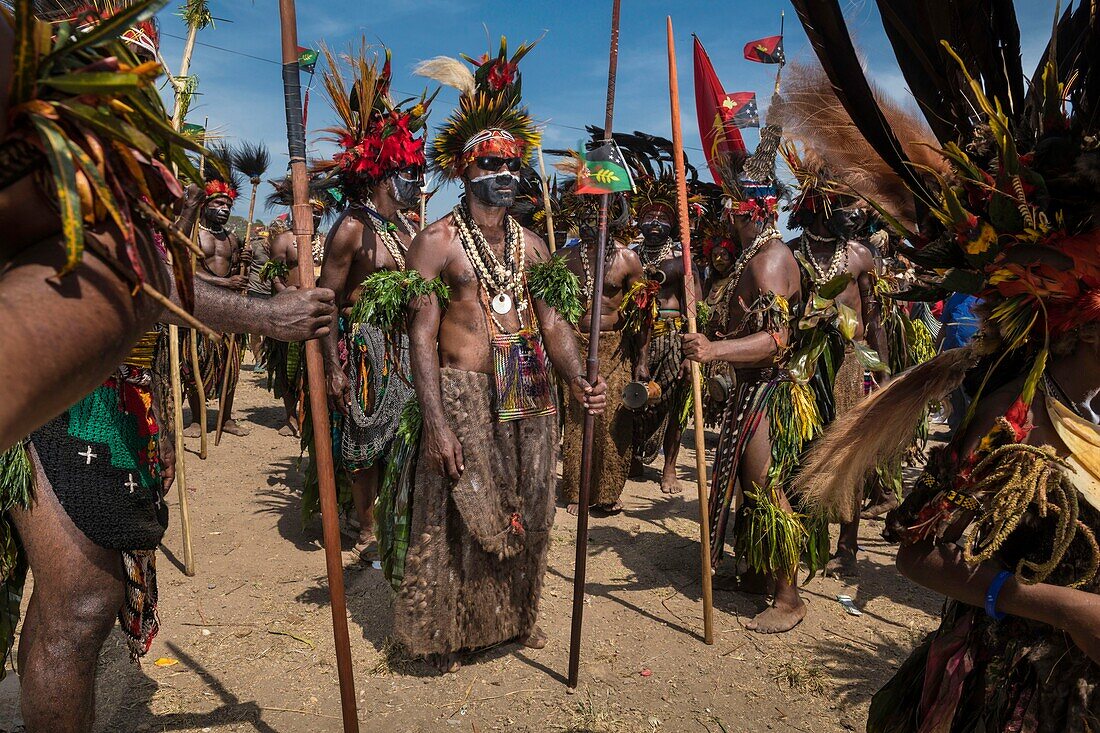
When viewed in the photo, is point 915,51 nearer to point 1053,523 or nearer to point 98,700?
point 1053,523

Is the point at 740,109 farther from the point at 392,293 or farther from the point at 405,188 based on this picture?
the point at 392,293

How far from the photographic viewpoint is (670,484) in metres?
7.35

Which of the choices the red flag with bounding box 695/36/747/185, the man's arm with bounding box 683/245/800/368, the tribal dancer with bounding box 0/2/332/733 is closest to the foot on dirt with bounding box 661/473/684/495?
the man's arm with bounding box 683/245/800/368

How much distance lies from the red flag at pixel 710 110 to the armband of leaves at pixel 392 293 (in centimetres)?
255

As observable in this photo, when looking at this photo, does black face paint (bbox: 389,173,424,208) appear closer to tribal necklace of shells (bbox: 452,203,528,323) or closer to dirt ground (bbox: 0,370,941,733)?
tribal necklace of shells (bbox: 452,203,528,323)

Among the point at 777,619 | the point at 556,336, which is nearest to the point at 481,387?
the point at 556,336

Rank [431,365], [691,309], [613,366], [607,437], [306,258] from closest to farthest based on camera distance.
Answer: [306,258] < [431,365] < [691,309] < [607,437] < [613,366]

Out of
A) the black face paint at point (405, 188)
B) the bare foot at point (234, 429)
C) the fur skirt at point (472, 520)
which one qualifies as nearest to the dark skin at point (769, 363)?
the fur skirt at point (472, 520)

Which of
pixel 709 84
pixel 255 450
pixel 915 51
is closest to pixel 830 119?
pixel 915 51

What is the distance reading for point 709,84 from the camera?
214 inches

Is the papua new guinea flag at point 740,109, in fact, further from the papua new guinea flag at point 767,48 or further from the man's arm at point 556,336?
the man's arm at point 556,336

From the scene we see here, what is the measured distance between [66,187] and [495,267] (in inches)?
109

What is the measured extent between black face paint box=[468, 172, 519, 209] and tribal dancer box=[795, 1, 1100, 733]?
1925mm

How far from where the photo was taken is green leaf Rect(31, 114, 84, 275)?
959 millimetres
